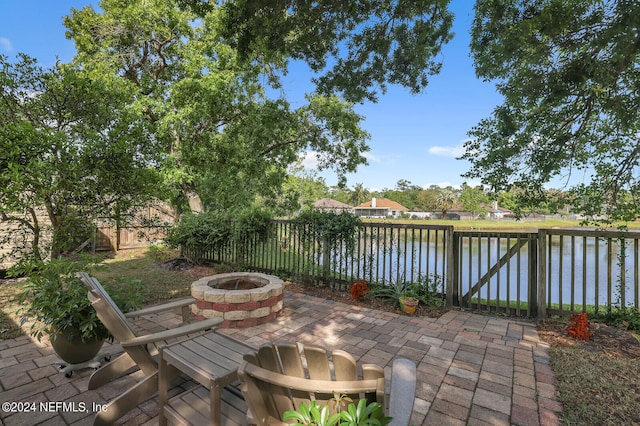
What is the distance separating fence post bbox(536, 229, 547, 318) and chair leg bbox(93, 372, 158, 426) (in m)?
4.81

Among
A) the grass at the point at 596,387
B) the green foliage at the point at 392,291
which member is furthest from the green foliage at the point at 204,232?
the grass at the point at 596,387

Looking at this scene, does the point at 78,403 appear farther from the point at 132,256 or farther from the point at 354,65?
the point at 132,256

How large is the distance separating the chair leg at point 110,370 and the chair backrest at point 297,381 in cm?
165

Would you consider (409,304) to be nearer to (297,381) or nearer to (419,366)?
(419,366)

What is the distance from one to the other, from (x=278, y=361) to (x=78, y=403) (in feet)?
6.24

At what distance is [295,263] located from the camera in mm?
6449

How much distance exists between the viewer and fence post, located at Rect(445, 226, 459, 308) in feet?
15.8

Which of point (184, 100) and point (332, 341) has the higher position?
point (184, 100)

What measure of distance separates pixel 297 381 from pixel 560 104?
461 cm

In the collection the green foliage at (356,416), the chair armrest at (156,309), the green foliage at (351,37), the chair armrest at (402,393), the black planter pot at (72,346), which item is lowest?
the black planter pot at (72,346)

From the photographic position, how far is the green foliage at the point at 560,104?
311 cm

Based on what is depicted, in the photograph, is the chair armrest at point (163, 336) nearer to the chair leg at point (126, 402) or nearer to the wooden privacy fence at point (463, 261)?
the chair leg at point (126, 402)

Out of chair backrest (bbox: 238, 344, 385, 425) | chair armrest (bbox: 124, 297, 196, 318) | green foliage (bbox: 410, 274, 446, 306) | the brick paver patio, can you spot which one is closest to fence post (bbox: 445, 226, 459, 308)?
green foliage (bbox: 410, 274, 446, 306)

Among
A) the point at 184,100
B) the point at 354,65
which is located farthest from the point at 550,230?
the point at 184,100
